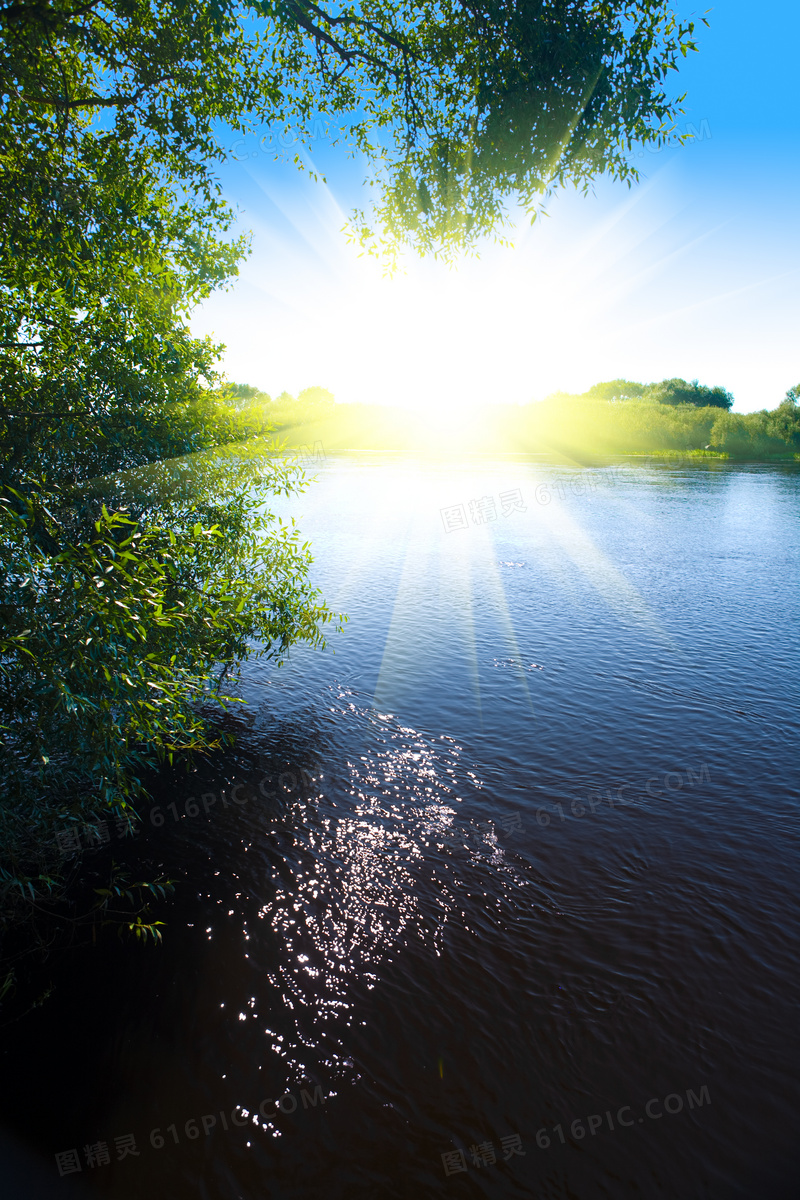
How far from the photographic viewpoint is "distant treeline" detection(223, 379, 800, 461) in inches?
4815

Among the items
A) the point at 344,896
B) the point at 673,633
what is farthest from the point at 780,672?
the point at 344,896

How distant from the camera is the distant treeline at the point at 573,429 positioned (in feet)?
401

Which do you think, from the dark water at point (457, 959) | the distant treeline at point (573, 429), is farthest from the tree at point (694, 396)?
the dark water at point (457, 959)

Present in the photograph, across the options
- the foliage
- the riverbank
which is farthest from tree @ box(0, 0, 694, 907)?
the riverbank

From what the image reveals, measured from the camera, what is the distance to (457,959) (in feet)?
28.3

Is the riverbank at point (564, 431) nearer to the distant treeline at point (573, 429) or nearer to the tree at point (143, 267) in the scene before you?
the distant treeline at point (573, 429)

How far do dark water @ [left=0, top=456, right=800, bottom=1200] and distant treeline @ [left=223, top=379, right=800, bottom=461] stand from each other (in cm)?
10569

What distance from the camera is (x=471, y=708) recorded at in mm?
16062

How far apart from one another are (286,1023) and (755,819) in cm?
971

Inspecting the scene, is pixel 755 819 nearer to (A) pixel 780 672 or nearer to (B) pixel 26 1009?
(A) pixel 780 672

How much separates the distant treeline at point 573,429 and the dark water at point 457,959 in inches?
4161

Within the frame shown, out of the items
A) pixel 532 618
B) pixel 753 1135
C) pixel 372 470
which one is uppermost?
pixel 372 470

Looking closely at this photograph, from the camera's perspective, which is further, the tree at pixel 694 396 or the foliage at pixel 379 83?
the tree at pixel 694 396

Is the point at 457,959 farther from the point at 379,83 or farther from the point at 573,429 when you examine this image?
the point at 573,429
